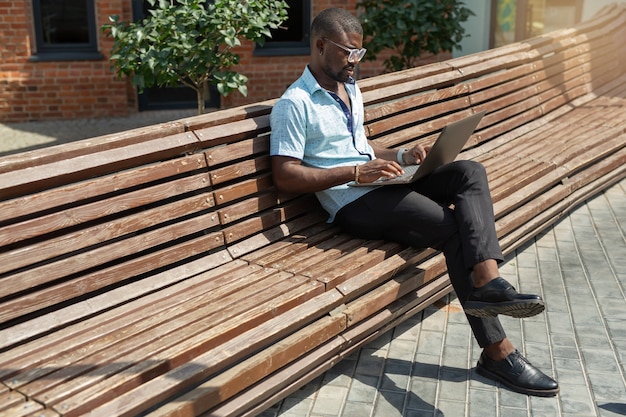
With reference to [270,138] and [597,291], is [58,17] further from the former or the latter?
[597,291]

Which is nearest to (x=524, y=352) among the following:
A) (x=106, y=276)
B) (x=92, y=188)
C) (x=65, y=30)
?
(x=106, y=276)

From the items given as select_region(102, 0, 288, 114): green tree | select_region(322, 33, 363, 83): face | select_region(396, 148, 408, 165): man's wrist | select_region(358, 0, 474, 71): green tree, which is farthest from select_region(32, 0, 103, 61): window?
select_region(322, 33, 363, 83): face

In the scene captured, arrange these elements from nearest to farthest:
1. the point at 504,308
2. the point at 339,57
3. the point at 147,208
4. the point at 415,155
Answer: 1. the point at 504,308
2. the point at 147,208
3. the point at 339,57
4. the point at 415,155

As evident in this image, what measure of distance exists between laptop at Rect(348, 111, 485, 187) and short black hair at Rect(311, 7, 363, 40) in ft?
2.36

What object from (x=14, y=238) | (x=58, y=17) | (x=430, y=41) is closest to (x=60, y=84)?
(x=58, y=17)

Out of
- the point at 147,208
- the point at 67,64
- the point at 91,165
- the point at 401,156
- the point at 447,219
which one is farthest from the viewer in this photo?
the point at 67,64

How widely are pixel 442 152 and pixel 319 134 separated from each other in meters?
Result: 0.63

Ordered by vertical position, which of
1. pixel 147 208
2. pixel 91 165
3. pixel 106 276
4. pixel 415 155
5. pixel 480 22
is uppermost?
pixel 480 22

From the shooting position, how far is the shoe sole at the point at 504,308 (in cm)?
365

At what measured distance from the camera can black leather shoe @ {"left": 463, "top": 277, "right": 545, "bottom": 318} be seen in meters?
3.65

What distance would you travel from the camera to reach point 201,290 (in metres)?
3.72

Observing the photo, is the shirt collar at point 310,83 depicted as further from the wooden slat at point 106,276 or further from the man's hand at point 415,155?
the wooden slat at point 106,276

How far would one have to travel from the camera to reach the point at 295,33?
1179cm

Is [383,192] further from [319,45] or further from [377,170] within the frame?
[319,45]
